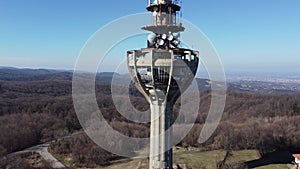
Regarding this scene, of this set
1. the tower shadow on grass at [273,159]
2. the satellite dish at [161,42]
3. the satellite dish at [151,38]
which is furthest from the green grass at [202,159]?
the satellite dish at [161,42]

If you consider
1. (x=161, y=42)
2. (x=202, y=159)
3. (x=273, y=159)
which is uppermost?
(x=161, y=42)

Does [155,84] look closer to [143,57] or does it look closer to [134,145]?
[143,57]

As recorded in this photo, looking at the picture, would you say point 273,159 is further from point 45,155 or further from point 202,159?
point 45,155

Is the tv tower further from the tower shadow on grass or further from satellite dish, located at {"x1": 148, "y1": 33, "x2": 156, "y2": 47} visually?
the tower shadow on grass

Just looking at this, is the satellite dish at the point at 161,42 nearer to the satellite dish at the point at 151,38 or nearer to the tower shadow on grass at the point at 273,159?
the satellite dish at the point at 151,38

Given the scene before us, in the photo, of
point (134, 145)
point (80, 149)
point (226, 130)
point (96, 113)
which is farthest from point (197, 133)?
point (96, 113)

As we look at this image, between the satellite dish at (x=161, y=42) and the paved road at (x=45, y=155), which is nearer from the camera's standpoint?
the satellite dish at (x=161, y=42)

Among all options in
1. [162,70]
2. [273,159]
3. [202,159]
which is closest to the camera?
[162,70]

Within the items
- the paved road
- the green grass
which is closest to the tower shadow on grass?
the green grass

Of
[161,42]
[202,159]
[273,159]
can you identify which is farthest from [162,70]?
[273,159]
